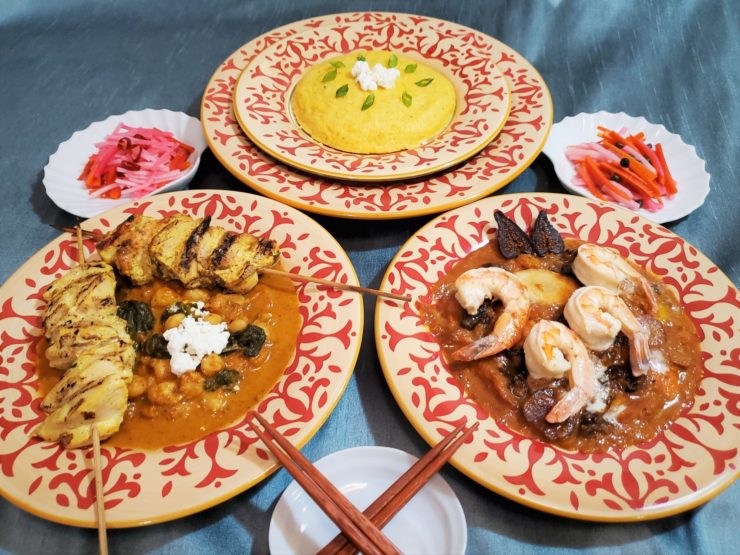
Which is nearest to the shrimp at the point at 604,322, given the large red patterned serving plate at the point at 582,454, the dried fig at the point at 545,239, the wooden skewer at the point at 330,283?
the large red patterned serving plate at the point at 582,454

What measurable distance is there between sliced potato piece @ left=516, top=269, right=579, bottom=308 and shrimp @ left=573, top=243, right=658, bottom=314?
113 millimetres

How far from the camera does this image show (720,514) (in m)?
3.40

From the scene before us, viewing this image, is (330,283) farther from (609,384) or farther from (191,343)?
(609,384)

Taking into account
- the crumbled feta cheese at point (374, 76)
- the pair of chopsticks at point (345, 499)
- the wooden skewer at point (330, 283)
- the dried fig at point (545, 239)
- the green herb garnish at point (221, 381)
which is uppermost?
the crumbled feta cheese at point (374, 76)

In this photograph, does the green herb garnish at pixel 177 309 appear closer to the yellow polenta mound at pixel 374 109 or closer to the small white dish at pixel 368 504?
the small white dish at pixel 368 504

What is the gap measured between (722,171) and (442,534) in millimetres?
4849

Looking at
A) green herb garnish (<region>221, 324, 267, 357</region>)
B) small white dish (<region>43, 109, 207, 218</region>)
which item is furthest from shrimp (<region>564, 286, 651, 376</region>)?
small white dish (<region>43, 109, 207, 218</region>)

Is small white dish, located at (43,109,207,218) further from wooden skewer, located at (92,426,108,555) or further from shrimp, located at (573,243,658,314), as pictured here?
shrimp, located at (573,243,658,314)

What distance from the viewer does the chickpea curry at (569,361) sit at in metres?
3.41

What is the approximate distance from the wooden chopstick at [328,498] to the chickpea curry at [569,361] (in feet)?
3.59

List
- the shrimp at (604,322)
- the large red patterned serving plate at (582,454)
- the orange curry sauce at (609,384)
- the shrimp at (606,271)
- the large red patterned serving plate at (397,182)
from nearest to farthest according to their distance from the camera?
the large red patterned serving plate at (582,454), the orange curry sauce at (609,384), the shrimp at (604,322), the shrimp at (606,271), the large red patterned serving plate at (397,182)

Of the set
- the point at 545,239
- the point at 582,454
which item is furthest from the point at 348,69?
the point at 582,454

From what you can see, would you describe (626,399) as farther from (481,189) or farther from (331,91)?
(331,91)

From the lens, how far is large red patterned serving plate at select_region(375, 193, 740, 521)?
122 inches
